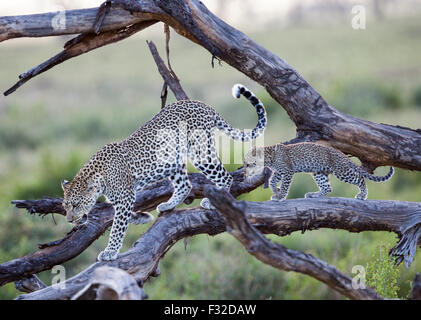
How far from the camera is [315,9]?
2741 inches

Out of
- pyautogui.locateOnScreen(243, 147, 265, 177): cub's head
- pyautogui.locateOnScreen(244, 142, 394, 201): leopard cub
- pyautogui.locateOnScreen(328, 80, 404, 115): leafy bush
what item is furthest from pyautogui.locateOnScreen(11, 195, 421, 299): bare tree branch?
pyautogui.locateOnScreen(328, 80, 404, 115): leafy bush

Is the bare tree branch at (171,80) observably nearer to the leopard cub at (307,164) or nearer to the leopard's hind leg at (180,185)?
the leopard cub at (307,164)

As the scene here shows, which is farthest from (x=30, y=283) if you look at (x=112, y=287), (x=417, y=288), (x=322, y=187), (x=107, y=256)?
(x=417, y=288)

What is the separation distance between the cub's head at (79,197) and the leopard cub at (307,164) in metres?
2.20

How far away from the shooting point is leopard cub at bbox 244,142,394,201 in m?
7.53

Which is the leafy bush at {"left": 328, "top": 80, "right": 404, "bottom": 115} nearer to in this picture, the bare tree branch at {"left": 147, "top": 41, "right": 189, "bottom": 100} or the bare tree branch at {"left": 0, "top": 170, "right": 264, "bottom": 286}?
the bare tree branch at {"left": 147, "top": 41, "right": 189, "bottom": 100}

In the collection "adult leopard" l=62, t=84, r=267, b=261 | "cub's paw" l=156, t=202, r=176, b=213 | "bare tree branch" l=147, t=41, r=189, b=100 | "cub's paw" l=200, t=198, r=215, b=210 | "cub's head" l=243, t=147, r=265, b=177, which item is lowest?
"cub's paw" l=156, t=202, r=176, b=213

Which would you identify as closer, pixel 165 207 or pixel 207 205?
pixel 207 205

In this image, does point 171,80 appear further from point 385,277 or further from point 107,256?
point 385,277

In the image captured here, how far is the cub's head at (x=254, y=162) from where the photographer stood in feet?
26.2

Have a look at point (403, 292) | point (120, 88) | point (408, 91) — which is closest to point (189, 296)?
point (403, 292)

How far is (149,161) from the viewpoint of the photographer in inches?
263

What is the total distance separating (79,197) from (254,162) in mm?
2552
